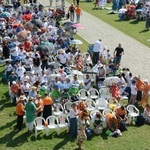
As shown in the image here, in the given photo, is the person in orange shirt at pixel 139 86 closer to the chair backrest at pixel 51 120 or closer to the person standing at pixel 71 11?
the chair backrest at pixel 51 120

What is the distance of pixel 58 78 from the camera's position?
16.7m

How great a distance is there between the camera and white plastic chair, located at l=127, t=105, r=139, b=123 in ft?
49.9

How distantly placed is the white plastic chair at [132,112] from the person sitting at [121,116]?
1.77ft

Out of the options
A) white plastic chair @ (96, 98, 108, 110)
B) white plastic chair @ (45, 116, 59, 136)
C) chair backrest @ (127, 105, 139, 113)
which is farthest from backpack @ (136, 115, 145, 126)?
white plastic chair @ (45, 116, 59, 136)

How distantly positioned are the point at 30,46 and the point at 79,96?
6268 millimetres

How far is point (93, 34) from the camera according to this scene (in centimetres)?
2780

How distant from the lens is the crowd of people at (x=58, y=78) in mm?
14141

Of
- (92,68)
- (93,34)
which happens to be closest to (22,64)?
(92,68)

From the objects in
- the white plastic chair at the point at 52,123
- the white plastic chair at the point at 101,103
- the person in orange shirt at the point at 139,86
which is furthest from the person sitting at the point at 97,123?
the person in orange shirt at the point at 139,86

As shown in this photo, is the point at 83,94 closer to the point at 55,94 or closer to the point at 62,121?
the point at 55,94

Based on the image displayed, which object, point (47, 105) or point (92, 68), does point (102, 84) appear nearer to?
point (92, 68)

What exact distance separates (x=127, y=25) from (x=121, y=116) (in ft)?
57.4

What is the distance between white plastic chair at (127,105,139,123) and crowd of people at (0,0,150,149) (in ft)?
1.30

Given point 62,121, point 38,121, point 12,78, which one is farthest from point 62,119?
point 12,78
